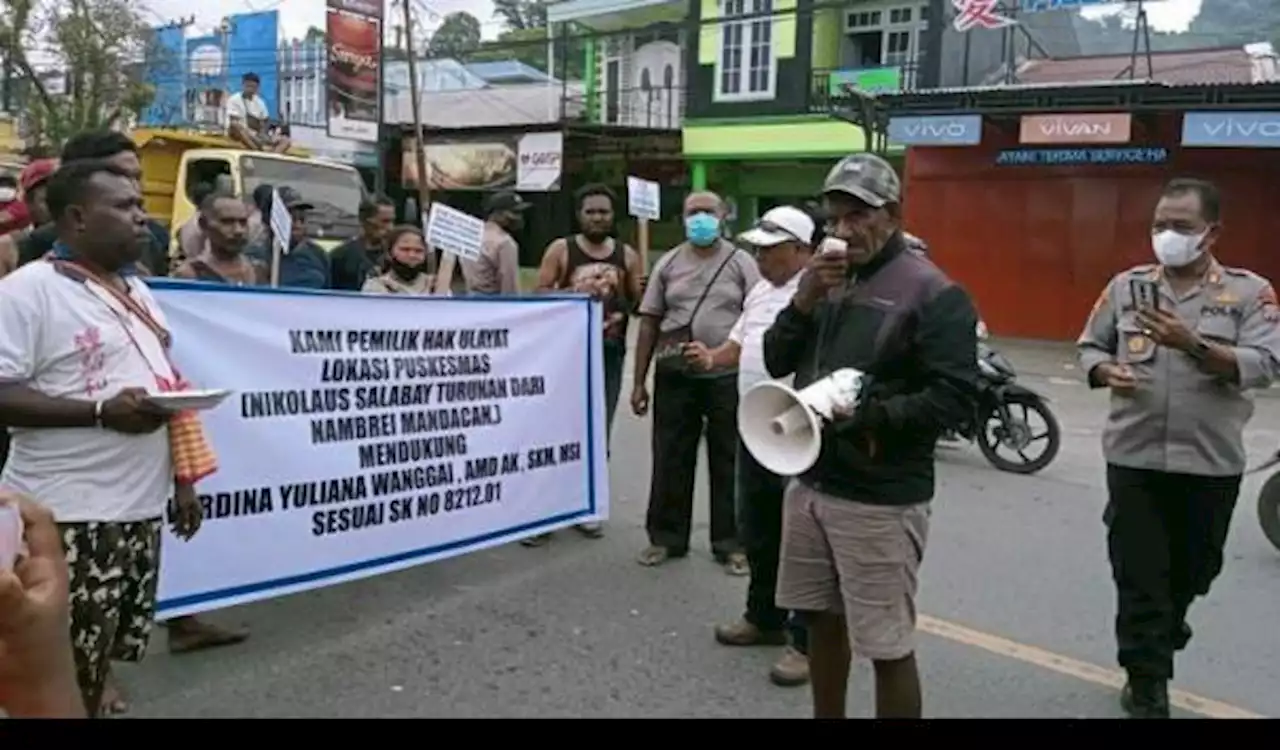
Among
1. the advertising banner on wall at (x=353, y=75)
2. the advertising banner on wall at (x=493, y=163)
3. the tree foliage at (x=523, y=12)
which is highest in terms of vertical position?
the tree foliage at (x=523, y=12)

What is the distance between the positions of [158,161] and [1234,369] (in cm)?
1349

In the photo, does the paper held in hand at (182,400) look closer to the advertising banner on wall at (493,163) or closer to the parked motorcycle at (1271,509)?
the parked motorcycle at (1271,509)

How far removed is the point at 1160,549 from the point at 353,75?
18.7 metres

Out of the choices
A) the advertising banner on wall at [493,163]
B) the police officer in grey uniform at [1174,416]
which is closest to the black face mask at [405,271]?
the police officer in grey uniform at [1174,416]

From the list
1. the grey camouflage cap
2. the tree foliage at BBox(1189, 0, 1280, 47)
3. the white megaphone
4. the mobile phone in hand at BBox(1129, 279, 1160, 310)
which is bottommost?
the white megaphone

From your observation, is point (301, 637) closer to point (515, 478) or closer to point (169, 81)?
point (515, 478)

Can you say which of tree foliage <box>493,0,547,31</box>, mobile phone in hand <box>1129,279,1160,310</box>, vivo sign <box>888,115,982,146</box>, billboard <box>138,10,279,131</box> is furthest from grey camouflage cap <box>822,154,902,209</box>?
tree foliage <box>493,0,547,31</box>

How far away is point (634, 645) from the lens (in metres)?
4.37

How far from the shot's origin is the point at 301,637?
433 cm

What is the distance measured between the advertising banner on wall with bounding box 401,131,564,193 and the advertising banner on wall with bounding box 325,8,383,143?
2246 millimetres

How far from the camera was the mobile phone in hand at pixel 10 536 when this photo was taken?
1.23 meters

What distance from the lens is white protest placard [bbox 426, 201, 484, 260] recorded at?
5730 mm

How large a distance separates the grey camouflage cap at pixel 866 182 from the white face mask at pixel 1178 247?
105cm

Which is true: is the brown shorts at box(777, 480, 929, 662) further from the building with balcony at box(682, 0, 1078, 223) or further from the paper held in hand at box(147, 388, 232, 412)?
the building with balcony at box(682, 0, 1078, 223)
